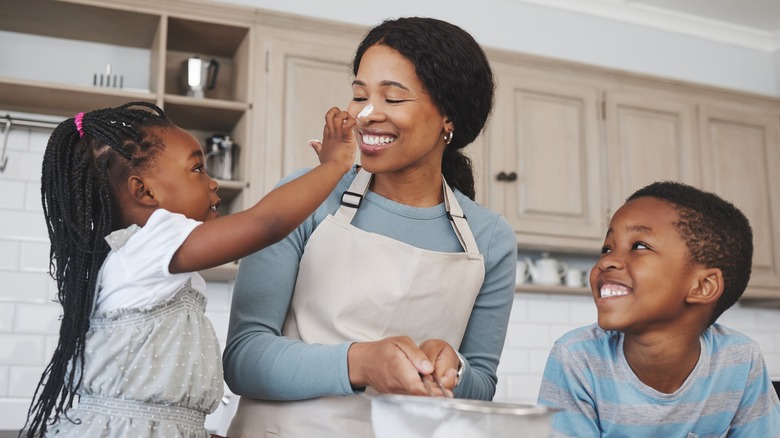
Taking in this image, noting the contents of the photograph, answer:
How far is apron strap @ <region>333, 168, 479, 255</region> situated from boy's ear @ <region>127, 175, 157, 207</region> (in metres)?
0.34

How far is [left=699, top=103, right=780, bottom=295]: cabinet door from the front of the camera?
13.4 feet

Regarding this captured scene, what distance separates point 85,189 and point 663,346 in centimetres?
102

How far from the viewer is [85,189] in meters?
1.26

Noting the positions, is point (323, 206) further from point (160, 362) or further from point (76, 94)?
point (76, 94)

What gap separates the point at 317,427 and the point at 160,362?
11.2 inches

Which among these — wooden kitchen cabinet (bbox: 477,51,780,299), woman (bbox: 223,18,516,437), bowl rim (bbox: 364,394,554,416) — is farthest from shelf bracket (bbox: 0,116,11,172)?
bowl rim (bbox: 364,394,554,416)

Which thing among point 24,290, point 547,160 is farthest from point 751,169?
point 24,290

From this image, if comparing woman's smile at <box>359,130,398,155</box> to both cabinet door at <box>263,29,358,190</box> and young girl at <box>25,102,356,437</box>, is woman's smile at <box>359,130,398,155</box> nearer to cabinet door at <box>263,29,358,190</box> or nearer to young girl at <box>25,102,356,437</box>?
young girl at <box>25,102,356,437</box>

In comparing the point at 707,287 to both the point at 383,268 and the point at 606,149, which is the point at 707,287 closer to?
the point at 383,268

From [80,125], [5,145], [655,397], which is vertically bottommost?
[655,397]

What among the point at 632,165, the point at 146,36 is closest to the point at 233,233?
the point at 146,36

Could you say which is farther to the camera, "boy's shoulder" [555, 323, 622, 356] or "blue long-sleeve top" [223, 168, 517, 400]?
"boy's shoulder" [555, 323, 622, 356]

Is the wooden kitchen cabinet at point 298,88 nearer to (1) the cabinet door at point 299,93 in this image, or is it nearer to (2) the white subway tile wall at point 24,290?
(1) the cabinet door at point 299,93

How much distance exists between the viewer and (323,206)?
1.48m
